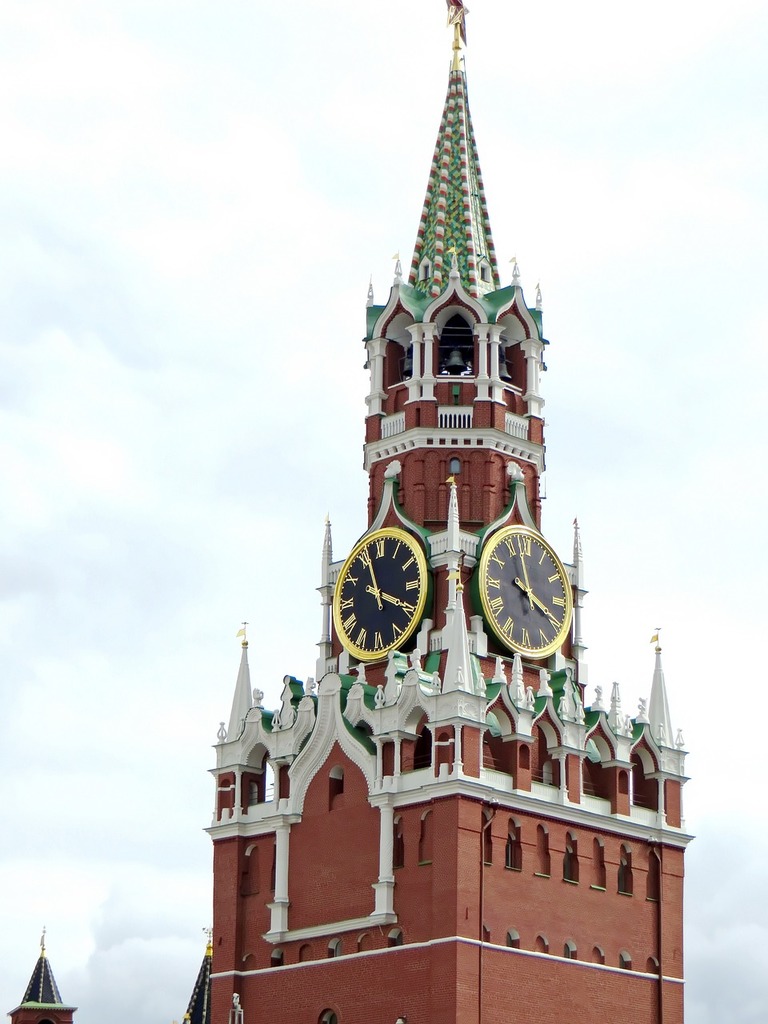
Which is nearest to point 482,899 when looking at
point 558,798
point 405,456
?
point 558,798

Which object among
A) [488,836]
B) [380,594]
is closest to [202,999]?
[380,594]

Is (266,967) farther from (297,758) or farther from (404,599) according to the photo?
(404,599)

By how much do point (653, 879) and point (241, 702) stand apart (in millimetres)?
12679

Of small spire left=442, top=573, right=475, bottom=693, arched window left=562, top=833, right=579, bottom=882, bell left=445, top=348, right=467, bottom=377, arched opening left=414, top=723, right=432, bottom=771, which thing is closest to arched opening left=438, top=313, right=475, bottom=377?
bell left=445, top=348, right=467, bottom=377

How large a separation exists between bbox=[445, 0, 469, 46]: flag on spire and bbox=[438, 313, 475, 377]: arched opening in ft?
33.7

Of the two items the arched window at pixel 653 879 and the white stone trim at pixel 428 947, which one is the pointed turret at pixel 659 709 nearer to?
the arched window at pixel 653 879

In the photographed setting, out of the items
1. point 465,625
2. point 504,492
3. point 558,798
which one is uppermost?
point 504,492

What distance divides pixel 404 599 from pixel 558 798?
23.3ft

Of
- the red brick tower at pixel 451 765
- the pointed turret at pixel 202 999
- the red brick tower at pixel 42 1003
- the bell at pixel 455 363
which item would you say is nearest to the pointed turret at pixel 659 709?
the red brick tower at pixel 451 765

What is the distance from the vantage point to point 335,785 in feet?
237

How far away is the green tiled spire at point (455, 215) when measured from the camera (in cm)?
7838

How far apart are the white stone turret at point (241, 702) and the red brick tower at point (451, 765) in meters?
0.15

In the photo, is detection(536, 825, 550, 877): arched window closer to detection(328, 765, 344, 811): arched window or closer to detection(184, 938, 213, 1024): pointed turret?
detection(328, 765, 344, 811): arched window

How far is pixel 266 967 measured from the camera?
72.8 m
